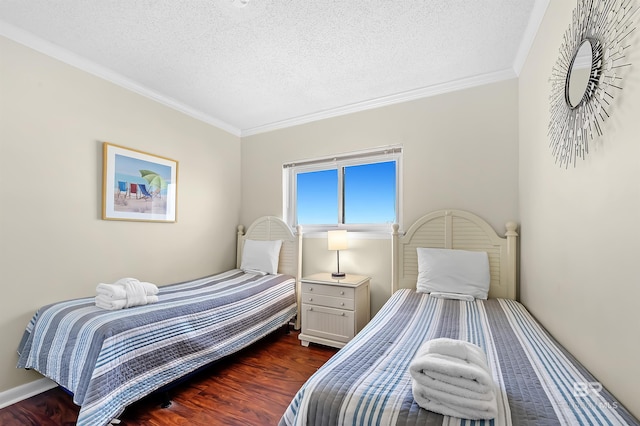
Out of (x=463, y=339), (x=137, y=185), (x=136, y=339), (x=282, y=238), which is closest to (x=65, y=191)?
(x=137, y=185)

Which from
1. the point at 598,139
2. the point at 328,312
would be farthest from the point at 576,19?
the point at 328,312

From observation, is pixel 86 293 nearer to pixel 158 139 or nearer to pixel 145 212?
pixel 145 212

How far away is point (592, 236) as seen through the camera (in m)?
1.13

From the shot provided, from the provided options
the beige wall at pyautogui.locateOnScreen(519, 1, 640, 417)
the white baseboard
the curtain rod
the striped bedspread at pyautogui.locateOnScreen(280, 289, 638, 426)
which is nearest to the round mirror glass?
the beige wall at pyautogui.locateOnScreen(519, 1, 640, 417)

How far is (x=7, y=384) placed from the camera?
6.04 feet

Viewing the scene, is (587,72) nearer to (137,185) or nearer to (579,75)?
(579,75)

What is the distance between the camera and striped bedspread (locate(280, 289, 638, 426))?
82 cm

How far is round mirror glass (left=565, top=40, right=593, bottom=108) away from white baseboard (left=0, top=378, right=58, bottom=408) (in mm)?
3562

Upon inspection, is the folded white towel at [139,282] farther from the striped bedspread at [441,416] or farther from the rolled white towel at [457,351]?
the rolled white towel at [457,351]

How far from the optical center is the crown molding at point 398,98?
2432mm

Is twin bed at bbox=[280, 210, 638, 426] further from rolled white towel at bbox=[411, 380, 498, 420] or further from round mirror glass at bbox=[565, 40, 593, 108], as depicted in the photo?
round mirror glass at bbox=[565, 40, 593, 108]

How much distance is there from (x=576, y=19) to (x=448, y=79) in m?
1.31

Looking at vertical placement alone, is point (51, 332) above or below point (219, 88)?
below

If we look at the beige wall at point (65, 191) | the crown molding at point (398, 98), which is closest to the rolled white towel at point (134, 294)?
the beige wall at point (65, 191)
